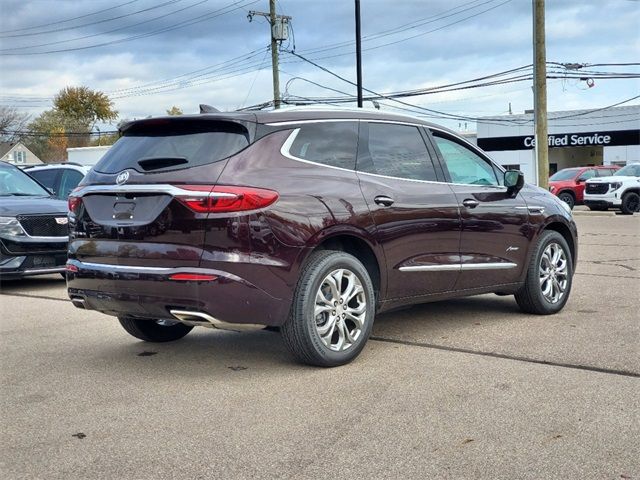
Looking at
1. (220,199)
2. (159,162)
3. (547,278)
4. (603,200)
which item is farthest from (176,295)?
(603,200)

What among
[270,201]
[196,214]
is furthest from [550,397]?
[196,214]

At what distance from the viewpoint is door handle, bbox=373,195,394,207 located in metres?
5.47

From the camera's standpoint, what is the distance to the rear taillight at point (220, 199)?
4.70 m

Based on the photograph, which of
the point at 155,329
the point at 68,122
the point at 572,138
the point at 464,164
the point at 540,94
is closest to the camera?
the point at 155,329

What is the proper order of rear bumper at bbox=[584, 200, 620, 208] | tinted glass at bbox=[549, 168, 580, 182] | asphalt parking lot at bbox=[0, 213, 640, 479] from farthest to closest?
tinted glass at bbox=[549, 168, 580, 182] → rear bumper at bbox=[584, 200, 620, 208] → asphalt parking lot at bbox=[0, 213, 640, 479]

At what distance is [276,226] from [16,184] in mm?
7384

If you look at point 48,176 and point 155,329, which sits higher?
point 48,176

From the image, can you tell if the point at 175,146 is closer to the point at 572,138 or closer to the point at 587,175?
the point at 587,175

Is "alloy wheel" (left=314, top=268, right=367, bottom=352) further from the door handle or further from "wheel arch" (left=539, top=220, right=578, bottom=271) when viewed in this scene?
"wheel arch" (left=539, top=220, right=578, bottom=271)

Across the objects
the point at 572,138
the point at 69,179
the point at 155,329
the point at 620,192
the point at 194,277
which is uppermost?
the point at 572,138

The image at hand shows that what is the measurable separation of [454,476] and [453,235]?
2.97 meters

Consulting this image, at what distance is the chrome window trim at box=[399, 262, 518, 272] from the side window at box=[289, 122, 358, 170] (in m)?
0.91

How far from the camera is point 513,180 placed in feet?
21.8

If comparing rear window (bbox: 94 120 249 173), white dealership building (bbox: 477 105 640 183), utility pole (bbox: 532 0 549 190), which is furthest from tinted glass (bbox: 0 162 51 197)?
white dealership building (bbox: 477 105 640 183)
